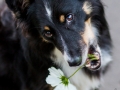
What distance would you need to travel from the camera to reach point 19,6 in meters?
1.71

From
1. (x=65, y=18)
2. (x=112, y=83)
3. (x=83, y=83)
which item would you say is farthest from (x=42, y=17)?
(x=112, y=83)

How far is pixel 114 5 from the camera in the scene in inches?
106

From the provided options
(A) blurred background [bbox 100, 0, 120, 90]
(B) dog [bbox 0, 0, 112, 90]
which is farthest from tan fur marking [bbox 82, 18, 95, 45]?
(A) blurred background [bbox 100, 0, 120, 90]

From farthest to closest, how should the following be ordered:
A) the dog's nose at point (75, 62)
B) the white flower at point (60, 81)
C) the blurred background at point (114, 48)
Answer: the blurred background at point (114, 48) → the dog's nose at point (75, 62) → the white flower at point (60, 81)

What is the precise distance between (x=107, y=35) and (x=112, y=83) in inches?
20.1

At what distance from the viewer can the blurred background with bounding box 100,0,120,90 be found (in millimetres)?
2391

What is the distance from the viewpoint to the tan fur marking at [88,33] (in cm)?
179

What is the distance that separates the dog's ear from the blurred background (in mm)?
842

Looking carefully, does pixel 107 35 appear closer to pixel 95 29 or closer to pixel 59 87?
pixel 95 29

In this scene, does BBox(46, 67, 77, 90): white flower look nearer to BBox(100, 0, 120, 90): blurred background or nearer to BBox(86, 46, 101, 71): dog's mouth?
BBox(86, 46, 101, 71): dog's mouth

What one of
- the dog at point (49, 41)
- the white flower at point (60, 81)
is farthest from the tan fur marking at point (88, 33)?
the white flower at point (60, 81)

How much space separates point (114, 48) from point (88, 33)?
0.59 m

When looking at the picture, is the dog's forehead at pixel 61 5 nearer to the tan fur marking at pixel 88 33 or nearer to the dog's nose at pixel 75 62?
the tan fur marking at pixel 88 33

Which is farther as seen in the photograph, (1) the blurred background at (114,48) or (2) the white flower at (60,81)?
(1) the blurred background at (114,48)
